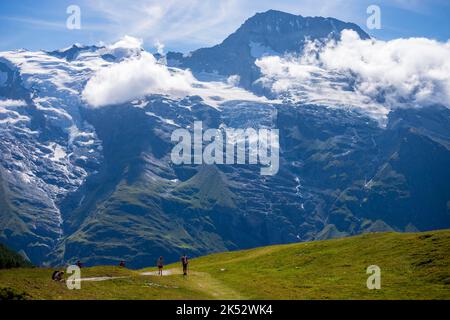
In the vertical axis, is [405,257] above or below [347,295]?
above

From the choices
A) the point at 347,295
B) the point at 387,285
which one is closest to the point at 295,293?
the point at 347,295

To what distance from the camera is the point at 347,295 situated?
72.3 m

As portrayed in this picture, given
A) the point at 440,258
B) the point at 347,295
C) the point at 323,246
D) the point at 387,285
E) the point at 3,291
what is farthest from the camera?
the point at 323,246

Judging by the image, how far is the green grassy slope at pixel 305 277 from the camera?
72.1 m

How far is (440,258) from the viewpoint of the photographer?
85688 millimetres

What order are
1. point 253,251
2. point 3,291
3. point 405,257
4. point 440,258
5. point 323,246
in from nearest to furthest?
point 3,291 < point 440,258 < point 405,257 < point 323,246 < point 253,251

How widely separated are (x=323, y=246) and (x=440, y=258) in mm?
32388

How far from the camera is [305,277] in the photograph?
299 ft

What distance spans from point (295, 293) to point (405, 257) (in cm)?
2459

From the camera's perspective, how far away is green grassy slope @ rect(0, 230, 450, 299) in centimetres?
7206

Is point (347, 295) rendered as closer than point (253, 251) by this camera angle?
Yes
